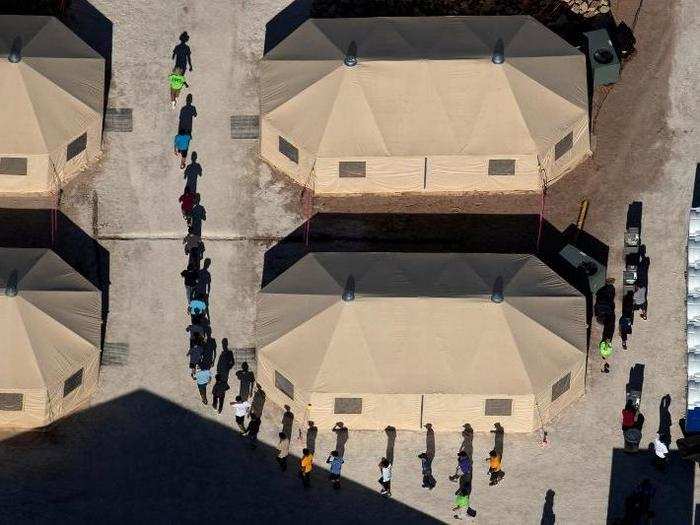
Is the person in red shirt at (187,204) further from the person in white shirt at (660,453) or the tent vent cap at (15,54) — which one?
the person in white shirt at (660,453)

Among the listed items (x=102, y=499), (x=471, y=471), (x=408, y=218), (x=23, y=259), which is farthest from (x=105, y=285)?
(x=471, y=471)

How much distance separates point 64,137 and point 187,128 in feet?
14.9

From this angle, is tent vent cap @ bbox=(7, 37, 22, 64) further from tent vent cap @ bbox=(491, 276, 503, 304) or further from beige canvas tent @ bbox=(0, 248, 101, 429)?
tent vent cap @ bbox=(491, 276, 503, 304)

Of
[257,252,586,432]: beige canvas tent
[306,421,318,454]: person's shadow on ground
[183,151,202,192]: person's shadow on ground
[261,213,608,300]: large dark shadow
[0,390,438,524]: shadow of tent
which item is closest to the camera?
[257,252,586,432]: beige canvas tent

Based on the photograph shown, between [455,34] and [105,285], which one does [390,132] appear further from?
[105,285]

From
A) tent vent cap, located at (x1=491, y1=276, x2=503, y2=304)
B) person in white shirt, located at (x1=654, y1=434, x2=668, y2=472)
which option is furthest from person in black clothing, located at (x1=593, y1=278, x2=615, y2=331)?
person in white shirt, located at (x1=654, y1=434, x2=668, y2=472)

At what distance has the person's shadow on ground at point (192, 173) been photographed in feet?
180

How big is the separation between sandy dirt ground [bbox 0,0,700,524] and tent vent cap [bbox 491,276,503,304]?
12.6 feet

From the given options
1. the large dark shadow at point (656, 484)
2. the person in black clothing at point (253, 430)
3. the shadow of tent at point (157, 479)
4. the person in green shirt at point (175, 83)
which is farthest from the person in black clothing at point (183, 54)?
the large dark shadow at point (656, 484)

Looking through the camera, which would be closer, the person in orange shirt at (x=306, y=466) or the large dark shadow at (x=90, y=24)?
the person in orange shirt at (x=306, y=466)

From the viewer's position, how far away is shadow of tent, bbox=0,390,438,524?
172 ft

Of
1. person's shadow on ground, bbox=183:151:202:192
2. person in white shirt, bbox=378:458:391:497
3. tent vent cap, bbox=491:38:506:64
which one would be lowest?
person in white shirt, bbox=378:458:391:497

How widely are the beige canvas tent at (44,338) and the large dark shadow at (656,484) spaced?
60.0 ft

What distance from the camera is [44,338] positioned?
5153 centimetres
